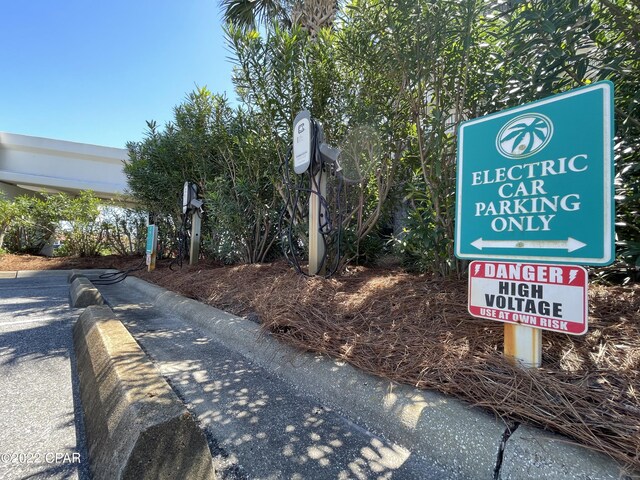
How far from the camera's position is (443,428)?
4.30ft

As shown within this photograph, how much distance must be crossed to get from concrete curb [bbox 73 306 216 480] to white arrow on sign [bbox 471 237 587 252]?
1.57 meters

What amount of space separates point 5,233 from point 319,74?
12070 mm

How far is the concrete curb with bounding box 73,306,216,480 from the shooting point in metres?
1.00

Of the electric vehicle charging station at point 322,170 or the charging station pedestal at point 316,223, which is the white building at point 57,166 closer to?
the electric vehicle charging station at point 322,170

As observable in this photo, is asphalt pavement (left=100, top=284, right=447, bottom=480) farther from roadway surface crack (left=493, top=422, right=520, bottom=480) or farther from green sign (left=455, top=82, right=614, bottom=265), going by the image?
green sign (left=455, top=82, right=614, bottom=265)

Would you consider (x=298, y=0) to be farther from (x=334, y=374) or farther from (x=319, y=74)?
(x=334, y=374)

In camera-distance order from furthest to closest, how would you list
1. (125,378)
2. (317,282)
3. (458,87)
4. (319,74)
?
1. (319,74)
2. (317,282)
3. (458,87)
4. (125,378)

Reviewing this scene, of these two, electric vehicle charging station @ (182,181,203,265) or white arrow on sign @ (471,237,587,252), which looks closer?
white arrow on sign @ (471,237,587,252)

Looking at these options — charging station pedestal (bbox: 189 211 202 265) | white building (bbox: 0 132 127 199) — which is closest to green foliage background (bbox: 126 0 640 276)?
charging station pedestal (bbox: 189 211 202 265)

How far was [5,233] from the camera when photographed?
1004cm

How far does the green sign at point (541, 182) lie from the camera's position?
4.30 feet

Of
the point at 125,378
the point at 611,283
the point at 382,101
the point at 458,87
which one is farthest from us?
the point at 382,101

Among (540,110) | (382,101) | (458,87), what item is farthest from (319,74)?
(540,110)

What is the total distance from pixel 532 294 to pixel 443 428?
2.44 ft
